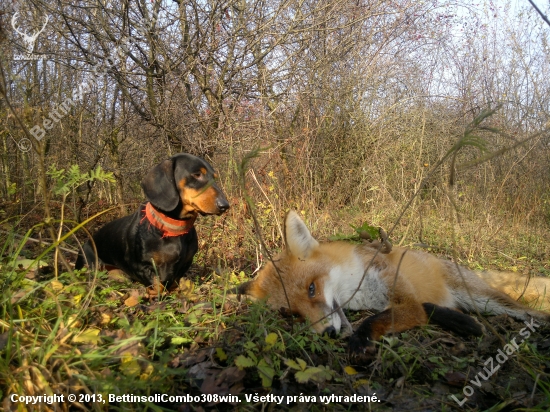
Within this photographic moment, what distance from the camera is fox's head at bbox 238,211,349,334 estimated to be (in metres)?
2.73

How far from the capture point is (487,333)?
8.42 feet

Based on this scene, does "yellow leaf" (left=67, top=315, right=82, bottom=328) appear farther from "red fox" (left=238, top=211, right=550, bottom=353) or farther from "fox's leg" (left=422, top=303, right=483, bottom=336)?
"fox's leg" (left=422, top=303, right=483, bottom=336)

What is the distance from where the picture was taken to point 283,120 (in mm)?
6414

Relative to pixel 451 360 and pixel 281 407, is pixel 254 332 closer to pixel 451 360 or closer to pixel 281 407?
pixel 281 407

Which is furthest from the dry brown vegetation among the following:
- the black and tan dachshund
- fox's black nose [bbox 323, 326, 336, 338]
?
fox's black nose [bbox 323, 326, 336, 338]

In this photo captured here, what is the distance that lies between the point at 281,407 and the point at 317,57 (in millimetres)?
6565

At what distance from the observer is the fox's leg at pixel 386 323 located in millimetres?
2301

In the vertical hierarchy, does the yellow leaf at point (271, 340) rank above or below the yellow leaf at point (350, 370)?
above

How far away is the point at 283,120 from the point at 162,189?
327cm

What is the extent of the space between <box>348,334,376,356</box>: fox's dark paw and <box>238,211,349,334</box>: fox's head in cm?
21

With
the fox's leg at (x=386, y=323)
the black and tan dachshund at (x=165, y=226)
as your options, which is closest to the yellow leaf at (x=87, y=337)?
the fox's leg at (x=386, y=323)

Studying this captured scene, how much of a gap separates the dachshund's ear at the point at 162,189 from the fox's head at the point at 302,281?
117cm

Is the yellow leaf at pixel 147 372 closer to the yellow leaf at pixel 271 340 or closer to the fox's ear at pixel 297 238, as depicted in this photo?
the yellow leaf at pixel 271 340

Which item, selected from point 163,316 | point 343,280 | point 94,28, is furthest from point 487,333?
point 94,28
